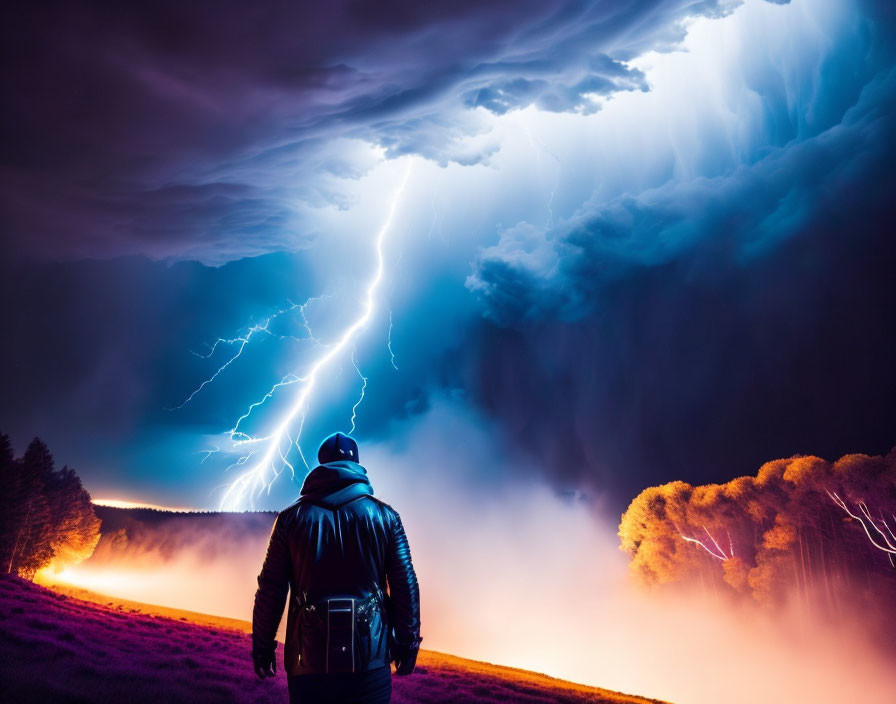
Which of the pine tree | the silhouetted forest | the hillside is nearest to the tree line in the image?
the hillside

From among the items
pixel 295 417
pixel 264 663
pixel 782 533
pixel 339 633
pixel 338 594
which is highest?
pixel 295 417

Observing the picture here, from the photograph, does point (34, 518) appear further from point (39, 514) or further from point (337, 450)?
point (337, 450)

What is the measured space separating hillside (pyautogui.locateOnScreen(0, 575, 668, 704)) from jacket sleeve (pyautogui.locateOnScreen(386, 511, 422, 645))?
10.6 ft

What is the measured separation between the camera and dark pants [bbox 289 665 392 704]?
1854 mm

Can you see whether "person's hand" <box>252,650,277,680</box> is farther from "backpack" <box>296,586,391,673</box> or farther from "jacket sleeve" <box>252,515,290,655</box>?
"backpack" <box>296,586,391,673</box>

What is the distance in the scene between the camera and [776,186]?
12.8 meters

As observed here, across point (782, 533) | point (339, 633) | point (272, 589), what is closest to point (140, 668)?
point (272, 589)

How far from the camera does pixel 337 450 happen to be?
7.18 ft

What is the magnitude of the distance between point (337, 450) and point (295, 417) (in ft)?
51.3

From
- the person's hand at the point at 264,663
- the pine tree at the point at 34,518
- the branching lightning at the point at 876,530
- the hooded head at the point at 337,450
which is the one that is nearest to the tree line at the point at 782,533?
the branching lightning at the point at 876,530

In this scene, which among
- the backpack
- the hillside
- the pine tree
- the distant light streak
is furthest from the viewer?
the pine tree

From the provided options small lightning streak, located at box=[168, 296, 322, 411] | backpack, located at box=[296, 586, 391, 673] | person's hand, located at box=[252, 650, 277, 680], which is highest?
small lightning streak, located at box=[168, 296, 322, 411]

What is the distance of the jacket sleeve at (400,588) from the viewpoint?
6.75 ft

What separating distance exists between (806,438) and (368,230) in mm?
13842
